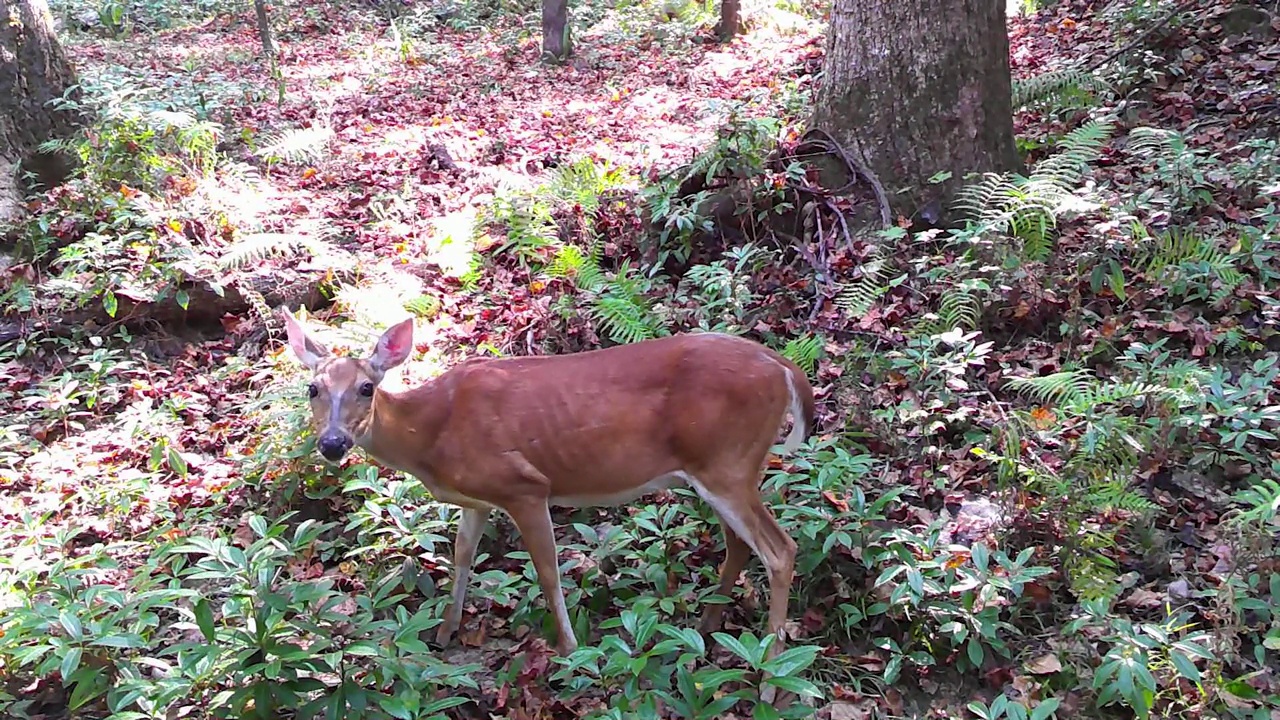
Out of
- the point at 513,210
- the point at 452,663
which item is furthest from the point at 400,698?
the point at 513,210

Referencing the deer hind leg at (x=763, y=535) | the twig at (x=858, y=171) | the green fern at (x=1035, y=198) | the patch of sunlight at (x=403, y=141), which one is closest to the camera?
the deer hind leg at (x=763, y=535)

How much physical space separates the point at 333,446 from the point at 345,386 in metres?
0.29

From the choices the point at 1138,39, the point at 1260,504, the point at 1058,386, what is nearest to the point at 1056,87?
the point at 1138,39

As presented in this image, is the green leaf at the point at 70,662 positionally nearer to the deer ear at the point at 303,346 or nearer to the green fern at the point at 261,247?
the deer ear at the point at 303,346

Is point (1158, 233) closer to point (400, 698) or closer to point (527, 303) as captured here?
point (527, 303)

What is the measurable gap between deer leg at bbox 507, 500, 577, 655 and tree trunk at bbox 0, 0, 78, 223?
20.2ft

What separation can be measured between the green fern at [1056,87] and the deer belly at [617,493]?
17.9 ft

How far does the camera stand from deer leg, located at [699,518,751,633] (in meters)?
4.08

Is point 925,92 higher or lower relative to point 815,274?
higher

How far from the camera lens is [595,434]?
3896mm

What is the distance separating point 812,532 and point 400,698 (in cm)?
185

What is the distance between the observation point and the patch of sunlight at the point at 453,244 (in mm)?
7020

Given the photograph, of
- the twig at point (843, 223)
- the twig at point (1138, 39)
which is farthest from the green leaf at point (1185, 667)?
→ the twig at point (1138, 39)

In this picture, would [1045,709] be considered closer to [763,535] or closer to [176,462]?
[763,535]
